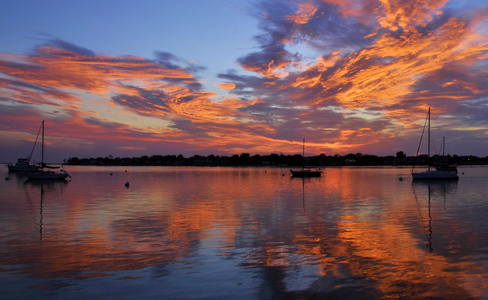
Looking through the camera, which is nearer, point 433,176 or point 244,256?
point 244,256

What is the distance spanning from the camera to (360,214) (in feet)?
98.6

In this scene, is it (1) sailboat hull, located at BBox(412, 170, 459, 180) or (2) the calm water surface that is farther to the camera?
(1) sailboat hull, located at BBox(412, 170, 459, 180)

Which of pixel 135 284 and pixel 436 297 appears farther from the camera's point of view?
pixel 135 284

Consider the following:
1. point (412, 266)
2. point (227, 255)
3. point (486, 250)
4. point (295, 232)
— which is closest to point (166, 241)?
point (227, 255)

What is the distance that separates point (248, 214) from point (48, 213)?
17655 millimetres

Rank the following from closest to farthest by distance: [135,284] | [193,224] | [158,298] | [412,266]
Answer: [158,298] → [135,284] → [412,266] → [193,224]

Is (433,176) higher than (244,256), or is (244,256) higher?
(433,176)

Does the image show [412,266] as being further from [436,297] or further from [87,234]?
[87,234]

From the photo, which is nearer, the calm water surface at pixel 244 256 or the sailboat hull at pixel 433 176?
the calm water surface at pixel 244 256

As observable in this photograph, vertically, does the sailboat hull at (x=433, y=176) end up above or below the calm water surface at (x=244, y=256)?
above

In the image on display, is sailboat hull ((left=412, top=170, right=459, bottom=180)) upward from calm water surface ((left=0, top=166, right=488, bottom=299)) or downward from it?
upward

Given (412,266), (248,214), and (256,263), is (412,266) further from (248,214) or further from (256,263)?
(248,214)

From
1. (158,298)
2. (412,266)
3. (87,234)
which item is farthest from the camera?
(87,234)

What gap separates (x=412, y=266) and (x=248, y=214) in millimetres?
16855
